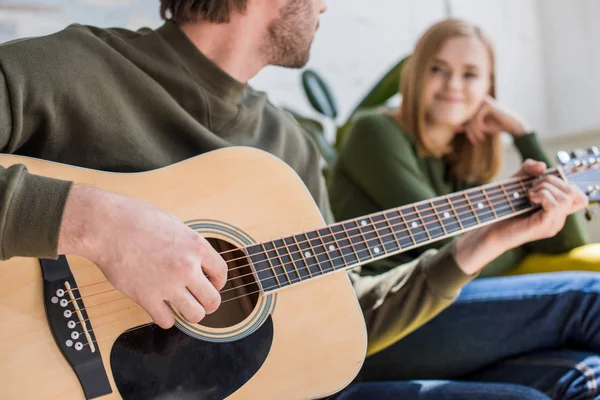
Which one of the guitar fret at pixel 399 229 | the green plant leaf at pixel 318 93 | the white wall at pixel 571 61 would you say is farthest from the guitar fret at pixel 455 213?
the white wall at pixel 571 61

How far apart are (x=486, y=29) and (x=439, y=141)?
3.82ft

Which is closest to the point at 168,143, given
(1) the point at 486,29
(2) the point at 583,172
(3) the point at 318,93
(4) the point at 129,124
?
(4) the point at 129,124

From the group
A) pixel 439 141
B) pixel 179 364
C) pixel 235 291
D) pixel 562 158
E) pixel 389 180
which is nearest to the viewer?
pixel 179 364

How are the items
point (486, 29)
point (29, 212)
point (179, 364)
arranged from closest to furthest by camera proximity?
point (29, 212)
point (179, 364)
point (486, 29)

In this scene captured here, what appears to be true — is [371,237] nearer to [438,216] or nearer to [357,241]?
[357,241]

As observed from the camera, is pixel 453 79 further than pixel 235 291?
Yes

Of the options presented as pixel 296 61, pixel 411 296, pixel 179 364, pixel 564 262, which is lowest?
pixel 564 262

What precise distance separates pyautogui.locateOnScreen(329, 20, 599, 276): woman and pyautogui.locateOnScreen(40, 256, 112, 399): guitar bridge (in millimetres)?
978

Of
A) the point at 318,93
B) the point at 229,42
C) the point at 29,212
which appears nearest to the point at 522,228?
the point at 229,42

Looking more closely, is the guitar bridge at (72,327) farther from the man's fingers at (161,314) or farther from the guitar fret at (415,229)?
the guitar fret at (415,229)

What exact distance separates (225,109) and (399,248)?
14.7 inches

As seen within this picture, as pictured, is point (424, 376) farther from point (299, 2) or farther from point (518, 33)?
point (518, 33)

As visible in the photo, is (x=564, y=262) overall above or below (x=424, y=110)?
below

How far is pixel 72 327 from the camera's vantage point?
2.50 ft
